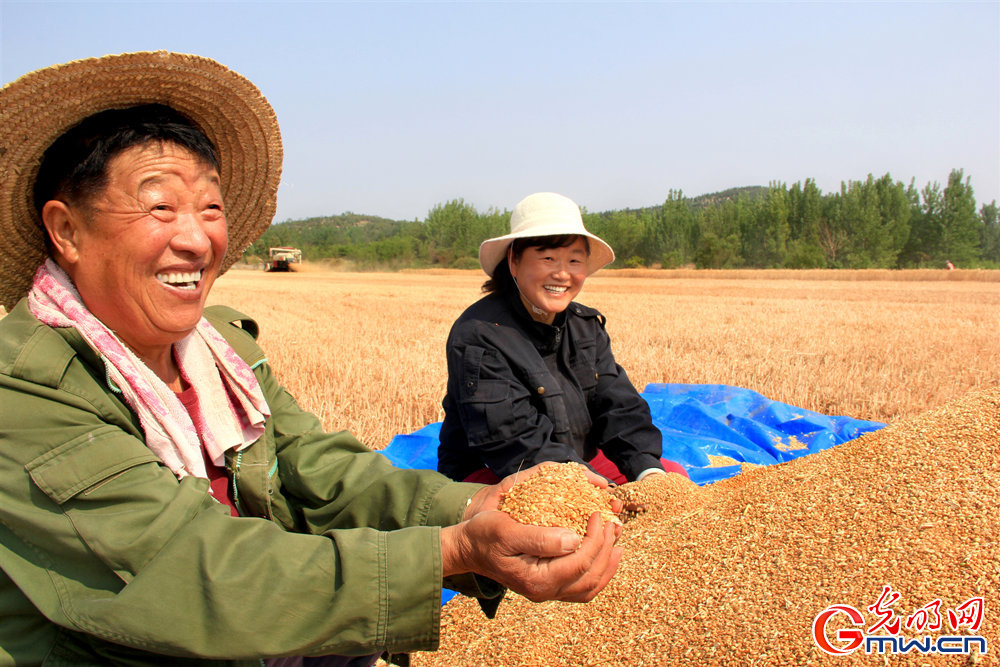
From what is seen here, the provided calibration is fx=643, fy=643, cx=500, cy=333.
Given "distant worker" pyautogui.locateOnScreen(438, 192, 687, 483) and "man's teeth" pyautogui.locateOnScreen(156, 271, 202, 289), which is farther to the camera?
"distant worker" pyautogui.locateOnScreen(438, 192, 687, 483)

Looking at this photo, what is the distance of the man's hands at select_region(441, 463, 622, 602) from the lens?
1359 mm

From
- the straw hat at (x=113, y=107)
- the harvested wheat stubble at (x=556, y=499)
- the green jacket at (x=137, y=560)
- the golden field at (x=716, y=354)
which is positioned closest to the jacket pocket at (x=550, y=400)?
the harvested wheat stubble at (x=556, y=499)

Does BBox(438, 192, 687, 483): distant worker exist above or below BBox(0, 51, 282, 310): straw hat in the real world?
below

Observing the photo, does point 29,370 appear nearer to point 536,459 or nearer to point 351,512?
point 351,512

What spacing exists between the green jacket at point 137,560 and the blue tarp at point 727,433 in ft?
8.95

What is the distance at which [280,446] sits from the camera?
188cm

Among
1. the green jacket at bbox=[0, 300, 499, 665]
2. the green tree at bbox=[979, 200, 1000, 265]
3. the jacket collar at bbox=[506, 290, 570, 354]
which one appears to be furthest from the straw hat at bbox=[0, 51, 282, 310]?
the green tree at bbox=[979, 200, 1000, 265]

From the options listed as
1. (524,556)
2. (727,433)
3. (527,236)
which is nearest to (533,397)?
(527,236)

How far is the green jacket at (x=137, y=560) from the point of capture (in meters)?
1.15

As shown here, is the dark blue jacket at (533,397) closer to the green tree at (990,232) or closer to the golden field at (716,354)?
the golden field at (716,354)

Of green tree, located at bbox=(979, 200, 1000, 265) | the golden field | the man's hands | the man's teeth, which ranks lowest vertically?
the golden field

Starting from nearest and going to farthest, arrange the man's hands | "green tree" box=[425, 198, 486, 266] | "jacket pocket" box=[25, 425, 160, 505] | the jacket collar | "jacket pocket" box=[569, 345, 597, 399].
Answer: "jacket pocket" box=[25, 425, 160, 505]
the man's hands
the jacket collar
"jacket pocket" box=[569, 345, 597, 399]
"green tree" box=[425, 198, 486, 266]

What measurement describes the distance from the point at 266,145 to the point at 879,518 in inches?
92.1

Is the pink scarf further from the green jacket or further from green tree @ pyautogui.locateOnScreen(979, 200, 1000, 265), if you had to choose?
green tree @ pyautogui.locateOnScreen(979, 200, 1000, 265)
